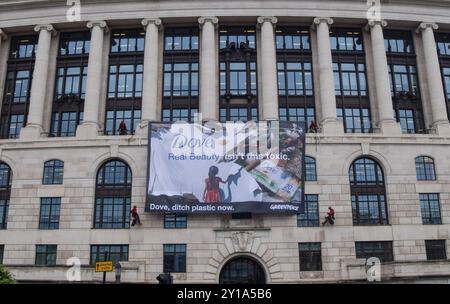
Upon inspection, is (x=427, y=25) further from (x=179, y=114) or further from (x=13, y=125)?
(x=13, y=125)

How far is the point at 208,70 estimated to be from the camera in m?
46.7

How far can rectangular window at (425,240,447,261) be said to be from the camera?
133 feet

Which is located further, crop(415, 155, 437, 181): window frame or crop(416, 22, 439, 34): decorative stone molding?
crop(416, 22, 439, 34): decorative stone molding

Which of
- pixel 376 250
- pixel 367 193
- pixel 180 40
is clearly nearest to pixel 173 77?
pixel 180 40

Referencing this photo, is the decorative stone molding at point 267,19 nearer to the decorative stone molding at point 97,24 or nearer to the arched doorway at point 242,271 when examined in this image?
the decorative stone molding at point 97,24

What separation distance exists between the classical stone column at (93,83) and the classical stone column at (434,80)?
34514 millimetres

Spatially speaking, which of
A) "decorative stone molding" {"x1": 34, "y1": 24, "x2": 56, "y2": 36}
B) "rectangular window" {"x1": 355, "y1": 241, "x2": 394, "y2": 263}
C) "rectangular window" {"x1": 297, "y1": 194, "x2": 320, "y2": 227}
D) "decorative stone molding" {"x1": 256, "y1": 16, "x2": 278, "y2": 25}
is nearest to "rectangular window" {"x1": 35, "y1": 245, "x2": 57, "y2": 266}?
"rectangular window" {"x1": 297, "y1": 194, "x2": 320, "y2": 227}

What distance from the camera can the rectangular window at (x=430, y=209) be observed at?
136ft

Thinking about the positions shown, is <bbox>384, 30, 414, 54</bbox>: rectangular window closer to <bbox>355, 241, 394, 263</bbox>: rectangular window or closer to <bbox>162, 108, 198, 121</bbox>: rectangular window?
<bbox>355, 241, 394, 263</bbox>: rectangular window

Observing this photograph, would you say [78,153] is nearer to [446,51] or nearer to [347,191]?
[347,191]

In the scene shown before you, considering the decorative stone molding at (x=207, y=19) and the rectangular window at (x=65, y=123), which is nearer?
the rectangular window at (x=65, y=123)

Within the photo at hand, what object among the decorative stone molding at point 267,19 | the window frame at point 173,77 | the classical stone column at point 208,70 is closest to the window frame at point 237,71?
the classical stone column at point 208,70

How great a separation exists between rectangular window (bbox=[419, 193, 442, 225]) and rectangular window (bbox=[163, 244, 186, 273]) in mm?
22085

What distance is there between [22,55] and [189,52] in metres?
19.1
